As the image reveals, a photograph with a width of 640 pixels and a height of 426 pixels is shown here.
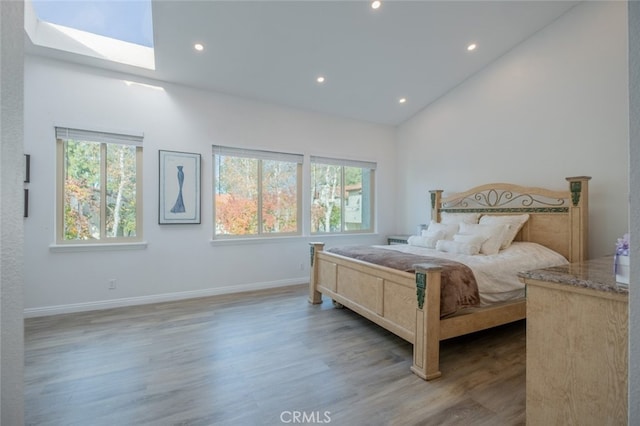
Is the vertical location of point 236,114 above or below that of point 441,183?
above

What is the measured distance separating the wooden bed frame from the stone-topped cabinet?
781 millimetres

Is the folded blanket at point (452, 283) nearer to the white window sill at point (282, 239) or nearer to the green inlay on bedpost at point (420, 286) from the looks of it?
the green inlay on bedpost at point (420, 286)

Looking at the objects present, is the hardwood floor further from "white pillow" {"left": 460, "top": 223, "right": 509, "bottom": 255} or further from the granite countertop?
the granite countertop

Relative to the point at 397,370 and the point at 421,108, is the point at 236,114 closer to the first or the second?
the point at 421,108

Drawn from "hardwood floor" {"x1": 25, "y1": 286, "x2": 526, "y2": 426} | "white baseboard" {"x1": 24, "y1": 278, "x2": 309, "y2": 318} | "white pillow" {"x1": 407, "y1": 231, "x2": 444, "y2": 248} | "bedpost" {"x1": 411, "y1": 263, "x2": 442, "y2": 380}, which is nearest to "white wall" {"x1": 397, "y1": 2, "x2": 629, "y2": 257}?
"white pillow" {"x1": 407, "y1": 231, "x2": 444, "y2": 248}

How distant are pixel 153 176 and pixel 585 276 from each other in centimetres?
428

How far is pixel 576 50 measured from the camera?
329 cm

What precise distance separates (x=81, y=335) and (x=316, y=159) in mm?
3787

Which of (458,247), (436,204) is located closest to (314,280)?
(458,247)

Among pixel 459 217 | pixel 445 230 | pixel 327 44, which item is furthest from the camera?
pixel 459 217

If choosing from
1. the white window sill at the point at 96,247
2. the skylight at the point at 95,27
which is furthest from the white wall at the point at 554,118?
the white window sill at the point at 96,247

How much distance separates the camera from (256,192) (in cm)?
455

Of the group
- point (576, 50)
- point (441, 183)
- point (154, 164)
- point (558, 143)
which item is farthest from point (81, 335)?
point (576, 50)

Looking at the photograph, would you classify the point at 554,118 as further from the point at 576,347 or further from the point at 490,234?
the point at 576,347
